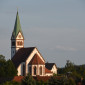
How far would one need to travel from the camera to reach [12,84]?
245 feet

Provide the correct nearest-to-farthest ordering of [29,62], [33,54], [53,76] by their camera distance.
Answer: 1. [53,76]
2. [29,62]
3. [33,54]

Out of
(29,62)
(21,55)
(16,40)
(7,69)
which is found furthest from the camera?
(16,40)

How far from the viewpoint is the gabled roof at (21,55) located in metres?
113

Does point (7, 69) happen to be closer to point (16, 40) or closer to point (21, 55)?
point (21, 55)

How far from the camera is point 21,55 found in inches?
4547

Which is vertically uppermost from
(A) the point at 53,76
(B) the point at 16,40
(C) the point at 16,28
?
(C) the point at 16,28

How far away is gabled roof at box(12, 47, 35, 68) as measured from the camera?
11288 cm

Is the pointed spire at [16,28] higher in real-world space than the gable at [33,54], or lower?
higher

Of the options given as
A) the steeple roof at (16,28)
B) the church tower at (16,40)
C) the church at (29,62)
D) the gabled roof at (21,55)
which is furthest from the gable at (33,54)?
the steeple roof at (16,28)

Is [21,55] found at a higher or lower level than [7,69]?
higher

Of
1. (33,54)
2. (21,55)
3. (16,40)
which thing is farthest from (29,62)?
(16,40)

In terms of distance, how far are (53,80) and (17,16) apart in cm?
5552

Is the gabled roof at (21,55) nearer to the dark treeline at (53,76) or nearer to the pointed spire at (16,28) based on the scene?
the dark treeline at (53,76)

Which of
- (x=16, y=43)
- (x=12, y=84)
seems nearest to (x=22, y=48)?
(x=16, y=43)
